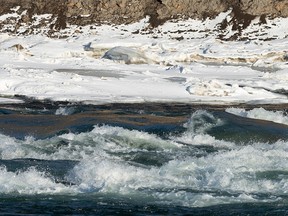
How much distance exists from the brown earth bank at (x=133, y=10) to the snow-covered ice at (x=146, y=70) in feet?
17.1

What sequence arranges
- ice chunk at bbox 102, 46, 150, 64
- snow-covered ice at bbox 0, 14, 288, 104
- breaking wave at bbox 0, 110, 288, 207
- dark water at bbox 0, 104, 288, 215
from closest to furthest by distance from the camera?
dark water at bbox 0, 104, 288, 215 → breaking wave at bbox 0, 110, 288, 207 → snow-covered ice at bbox 0, 14, 288, 104 → ice chunk at bbox 102, 46, 150, 64

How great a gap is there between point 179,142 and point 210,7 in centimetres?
5781

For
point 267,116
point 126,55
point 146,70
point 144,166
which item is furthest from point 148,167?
point 126,55

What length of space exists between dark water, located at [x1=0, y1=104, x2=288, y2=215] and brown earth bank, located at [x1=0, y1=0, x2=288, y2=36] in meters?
51.7

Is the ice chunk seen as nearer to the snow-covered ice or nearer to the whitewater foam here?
the snow-covered ice

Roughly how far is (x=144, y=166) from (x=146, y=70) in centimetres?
2654

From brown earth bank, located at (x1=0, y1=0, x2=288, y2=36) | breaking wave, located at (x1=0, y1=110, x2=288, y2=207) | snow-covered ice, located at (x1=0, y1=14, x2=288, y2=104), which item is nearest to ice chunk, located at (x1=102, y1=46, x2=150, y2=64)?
snow-covered ice, located at (x1=0, y1=14, x2=288, y2=104)

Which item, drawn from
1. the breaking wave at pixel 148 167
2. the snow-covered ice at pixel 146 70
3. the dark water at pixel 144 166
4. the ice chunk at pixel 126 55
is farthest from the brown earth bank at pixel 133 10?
the breaking wave at pixel 148 167

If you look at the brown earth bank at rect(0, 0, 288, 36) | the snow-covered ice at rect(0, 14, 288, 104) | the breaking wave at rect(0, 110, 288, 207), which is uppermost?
the brown earth bank at rect(0, 0, 288, 36)

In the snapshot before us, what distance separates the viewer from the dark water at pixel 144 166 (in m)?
12.5

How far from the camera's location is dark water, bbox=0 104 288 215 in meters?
12.5

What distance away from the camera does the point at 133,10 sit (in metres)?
76.6

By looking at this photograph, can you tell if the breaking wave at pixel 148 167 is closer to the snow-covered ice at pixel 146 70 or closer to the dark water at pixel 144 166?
the dark water at pixel 144 166

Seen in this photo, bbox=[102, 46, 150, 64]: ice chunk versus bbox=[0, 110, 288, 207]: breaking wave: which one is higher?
bbox=[102, 46, 150, 64]: ice chunk
